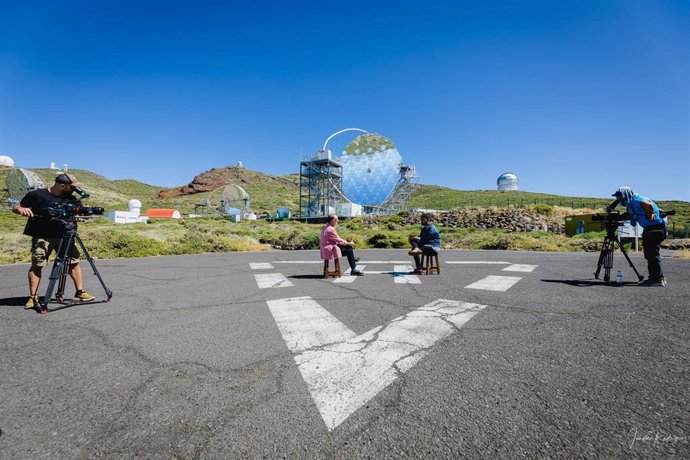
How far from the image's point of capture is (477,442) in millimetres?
1658

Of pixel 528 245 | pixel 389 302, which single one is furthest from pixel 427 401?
pixel 528 245

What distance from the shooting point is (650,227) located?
6.00 meters

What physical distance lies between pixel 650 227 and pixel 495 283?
3063mm

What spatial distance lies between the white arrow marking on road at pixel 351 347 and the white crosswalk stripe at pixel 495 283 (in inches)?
59.7

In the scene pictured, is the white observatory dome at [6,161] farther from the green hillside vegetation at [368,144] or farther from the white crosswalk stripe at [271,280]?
the white crosswalk stripe at [271,280]

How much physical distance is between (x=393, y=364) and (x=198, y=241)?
15154mm

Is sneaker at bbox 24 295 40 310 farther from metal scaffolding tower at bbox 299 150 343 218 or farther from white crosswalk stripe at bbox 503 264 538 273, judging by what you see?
metal scaffolding tower at bbox 299 150 343 218

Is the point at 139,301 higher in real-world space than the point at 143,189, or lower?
lower

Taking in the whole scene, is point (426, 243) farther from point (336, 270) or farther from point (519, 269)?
point (519, 269)

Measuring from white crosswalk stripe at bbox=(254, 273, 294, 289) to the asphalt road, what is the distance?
172cm

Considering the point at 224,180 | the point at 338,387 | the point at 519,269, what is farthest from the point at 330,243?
the point at 224,180

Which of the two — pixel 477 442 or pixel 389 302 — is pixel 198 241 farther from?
pixel 477 442

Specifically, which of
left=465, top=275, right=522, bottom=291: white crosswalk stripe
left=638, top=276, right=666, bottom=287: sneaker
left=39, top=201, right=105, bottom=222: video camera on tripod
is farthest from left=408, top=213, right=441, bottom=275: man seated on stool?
left=39, top=201, right=105, bottom=222: video camera on tripod

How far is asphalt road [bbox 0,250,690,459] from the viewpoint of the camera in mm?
1660
